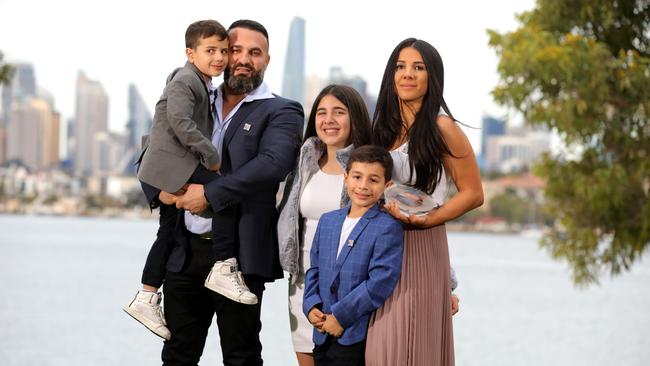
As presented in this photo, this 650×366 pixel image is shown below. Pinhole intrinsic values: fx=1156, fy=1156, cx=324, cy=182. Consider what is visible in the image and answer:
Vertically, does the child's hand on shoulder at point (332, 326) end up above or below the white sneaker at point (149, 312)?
above

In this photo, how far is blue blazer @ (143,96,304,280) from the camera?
387 cm

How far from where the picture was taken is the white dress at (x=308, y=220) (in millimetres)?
3891

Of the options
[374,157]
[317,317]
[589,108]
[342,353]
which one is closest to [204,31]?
[374,157]

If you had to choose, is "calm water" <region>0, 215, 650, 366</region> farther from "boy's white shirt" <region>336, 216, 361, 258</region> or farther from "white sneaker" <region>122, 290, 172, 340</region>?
"boy's white shirt" <region>336, 216, 361, 258</region>

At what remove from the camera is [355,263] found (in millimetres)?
3496

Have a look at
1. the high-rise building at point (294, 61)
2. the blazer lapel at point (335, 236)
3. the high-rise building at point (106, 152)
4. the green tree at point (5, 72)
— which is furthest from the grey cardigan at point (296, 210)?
the high-rise building at point (106, 152)

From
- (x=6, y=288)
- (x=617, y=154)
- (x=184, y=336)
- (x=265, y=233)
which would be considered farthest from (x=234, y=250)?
(x=6, y=288)

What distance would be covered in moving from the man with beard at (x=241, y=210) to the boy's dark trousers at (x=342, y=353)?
463 millimetres

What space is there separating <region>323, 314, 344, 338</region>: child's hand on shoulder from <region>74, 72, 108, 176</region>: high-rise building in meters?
107

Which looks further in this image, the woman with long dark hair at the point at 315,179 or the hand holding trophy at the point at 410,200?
the woman with long dark hair at the point at 315,179

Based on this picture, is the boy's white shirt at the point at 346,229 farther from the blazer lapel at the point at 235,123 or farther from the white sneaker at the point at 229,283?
the blazer lapel at the point at 235,123

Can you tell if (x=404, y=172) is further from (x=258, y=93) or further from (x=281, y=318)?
(x=281, y=318)

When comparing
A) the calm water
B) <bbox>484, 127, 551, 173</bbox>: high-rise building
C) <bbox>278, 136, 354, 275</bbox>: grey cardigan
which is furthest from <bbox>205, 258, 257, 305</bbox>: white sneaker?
<bbox>484, 127, 551, 173</bbox>: high-rise building

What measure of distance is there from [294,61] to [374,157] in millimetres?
7715
